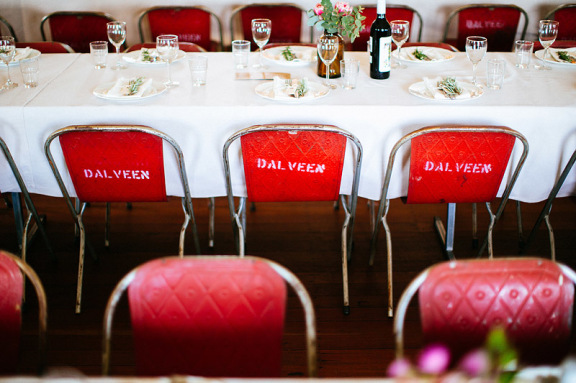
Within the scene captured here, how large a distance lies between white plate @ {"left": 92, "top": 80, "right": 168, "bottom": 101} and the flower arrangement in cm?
67

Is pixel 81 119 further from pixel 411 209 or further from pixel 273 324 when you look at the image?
pixel 411 209

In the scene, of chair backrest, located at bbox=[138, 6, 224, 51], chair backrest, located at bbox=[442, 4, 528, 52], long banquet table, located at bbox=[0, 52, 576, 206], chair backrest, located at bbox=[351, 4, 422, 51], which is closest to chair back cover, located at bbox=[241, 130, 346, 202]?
long banquet table, located at bbox=[0, 52, 576, 206]

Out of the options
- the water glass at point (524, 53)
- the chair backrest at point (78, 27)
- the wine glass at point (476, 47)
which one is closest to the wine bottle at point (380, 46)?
the wine glass at point (476, 47)

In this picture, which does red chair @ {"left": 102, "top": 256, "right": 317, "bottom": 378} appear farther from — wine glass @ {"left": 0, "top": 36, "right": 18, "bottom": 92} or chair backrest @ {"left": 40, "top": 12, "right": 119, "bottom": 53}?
chair backrest @ {"left": 40, "top": 12, "right": 119, "bottom": 53}

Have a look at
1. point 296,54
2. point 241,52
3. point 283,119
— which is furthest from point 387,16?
point 283,119

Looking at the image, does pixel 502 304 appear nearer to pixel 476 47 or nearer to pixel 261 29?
pixel 476 47

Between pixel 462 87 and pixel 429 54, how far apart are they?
57 cm

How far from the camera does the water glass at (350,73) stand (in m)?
2.24

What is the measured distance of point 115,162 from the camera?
1983 millimetres

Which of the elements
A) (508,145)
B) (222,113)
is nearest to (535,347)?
(508,145)

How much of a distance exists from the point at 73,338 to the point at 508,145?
174 cm

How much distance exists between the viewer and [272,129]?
1.84 metres

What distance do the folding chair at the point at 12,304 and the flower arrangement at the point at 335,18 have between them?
148 cm

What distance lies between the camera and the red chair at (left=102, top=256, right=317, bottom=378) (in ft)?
3.91
